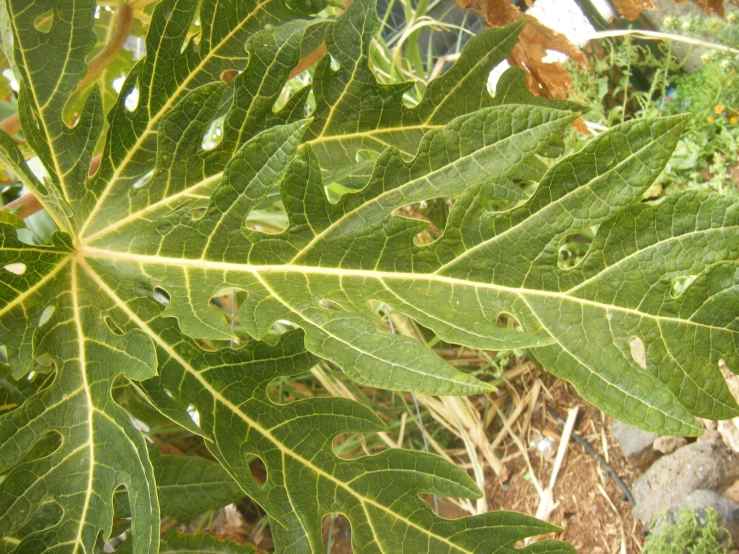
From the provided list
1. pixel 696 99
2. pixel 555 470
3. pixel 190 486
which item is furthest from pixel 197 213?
pixel 696 99

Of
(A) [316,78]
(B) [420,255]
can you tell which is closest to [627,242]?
(B) [420,255]

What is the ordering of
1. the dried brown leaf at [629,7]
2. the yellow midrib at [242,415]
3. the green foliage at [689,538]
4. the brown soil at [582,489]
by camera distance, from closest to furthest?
the yellow midrib at [242,415] → the dried brown leaf at [629,7] → the green foliage at [689,538] → the brown soil at [582,489]

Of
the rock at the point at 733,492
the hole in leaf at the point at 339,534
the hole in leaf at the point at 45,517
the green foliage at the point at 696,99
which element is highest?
the hole in leaf at the point at 45,517

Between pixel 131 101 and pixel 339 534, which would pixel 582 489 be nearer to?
pixel 339 534

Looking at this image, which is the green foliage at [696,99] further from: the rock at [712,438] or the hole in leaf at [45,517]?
the hole in leaf at [45,517]

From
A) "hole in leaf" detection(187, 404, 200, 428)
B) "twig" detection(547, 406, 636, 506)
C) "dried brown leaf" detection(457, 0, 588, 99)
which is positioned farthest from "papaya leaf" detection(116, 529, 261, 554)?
"twig" detection(547, 406, 636, 506)

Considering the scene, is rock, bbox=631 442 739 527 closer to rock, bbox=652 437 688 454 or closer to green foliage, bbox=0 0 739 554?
rock, bbox=652 437 688 454

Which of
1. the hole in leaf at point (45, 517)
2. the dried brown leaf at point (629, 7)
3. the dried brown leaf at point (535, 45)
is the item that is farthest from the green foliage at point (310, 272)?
the dried brown leaf at point (629, 7)
